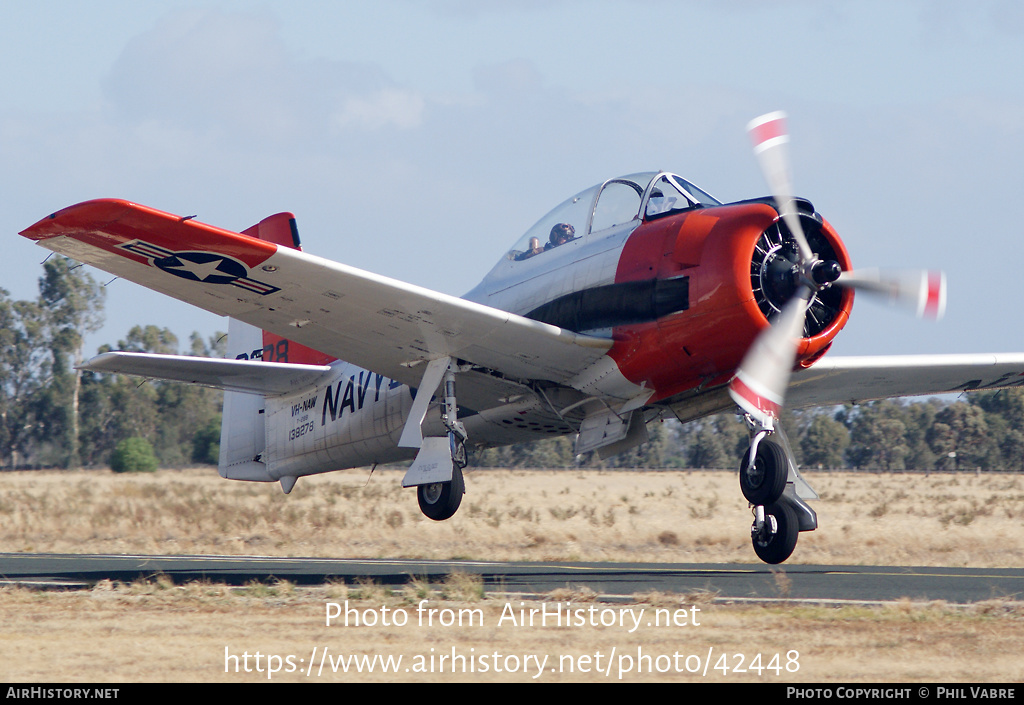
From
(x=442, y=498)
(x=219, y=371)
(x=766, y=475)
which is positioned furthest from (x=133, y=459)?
(x=766, y=475)

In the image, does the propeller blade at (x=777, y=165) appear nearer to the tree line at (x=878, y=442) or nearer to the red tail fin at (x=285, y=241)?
the red tail fin at (x=285, y=241)

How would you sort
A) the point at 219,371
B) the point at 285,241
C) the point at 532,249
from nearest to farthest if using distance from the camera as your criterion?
the point at 532,249 < the point at 219,371 < the point at 285,241

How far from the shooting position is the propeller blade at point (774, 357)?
1015 cm

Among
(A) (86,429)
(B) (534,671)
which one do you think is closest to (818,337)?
(B) (534,671)

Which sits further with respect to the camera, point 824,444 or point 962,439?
point 824,444

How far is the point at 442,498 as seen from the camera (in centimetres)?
1352

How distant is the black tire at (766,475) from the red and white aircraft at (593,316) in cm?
2

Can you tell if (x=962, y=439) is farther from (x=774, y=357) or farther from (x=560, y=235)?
(x=774, y=357)

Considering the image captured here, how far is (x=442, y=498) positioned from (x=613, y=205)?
445 cm

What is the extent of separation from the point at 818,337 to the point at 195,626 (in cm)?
635

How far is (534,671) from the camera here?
661cm

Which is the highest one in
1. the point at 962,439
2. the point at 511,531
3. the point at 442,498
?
the point at 962,439

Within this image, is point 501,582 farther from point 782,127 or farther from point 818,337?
point 782,127

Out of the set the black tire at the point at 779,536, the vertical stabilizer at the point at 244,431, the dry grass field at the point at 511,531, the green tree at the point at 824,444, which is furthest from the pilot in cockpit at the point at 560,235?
the green tree at the point at 824,444
